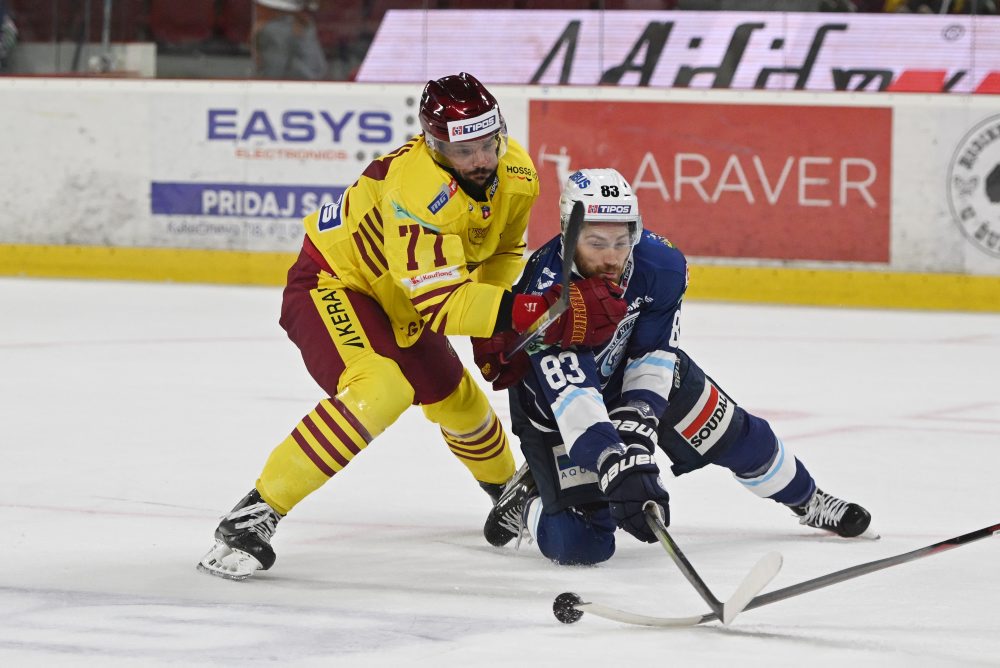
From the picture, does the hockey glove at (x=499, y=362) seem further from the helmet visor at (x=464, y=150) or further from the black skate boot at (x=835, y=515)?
the black skate boot at (x=835, y=515)

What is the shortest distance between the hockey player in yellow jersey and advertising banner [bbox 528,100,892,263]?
15.9ft

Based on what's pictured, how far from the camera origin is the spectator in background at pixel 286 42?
9.18m

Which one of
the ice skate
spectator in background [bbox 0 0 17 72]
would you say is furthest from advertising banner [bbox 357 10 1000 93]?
the ice skate

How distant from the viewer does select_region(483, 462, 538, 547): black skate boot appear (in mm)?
3520

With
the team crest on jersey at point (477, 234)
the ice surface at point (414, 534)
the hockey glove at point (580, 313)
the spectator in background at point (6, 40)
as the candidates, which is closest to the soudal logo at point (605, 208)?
the hockey glove at point (580, 313)

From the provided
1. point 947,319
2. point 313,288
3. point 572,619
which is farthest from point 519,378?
point 947,319

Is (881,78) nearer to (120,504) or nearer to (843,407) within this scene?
(843,407)

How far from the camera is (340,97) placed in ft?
29.5

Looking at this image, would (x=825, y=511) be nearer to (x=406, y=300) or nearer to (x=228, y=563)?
(x=406, y=300)

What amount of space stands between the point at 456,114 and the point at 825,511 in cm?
121

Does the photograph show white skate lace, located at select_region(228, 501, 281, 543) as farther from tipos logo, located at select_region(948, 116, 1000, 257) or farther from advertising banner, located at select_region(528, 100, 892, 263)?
tipos logo, located at select_region(948, 116, 1000, 257)

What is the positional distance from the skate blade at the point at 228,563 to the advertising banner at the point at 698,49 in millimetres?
5901

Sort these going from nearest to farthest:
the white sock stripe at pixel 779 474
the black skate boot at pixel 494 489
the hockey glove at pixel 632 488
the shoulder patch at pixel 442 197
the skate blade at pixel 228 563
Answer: the hockey glove at pixel 632 488 → the skate blade at pixel 228 563 → the shoulder patch at pixel 442 197 → the white sock stripe at pixel 779 474 → the black skate boot at pixel 494 489

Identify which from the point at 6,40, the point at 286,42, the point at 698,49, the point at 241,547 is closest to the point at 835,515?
the point at 241,547
